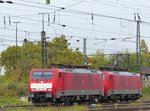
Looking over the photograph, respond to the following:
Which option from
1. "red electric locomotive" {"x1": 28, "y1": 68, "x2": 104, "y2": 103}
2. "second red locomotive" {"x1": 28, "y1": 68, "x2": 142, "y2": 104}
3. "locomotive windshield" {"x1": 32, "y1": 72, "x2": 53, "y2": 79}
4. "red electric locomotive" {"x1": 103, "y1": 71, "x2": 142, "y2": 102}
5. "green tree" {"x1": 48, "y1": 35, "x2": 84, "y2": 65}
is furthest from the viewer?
"green tree" {"x1": 48, "y1": 35, "x2": 84, "y2": 65}

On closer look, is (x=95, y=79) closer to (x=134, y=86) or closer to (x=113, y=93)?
(x=113, y=93)

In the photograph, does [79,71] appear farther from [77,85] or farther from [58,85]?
[58,85]

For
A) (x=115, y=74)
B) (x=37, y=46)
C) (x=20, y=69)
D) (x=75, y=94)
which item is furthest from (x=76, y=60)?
(x=75, y=94)

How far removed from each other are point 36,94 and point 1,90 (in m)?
16.7

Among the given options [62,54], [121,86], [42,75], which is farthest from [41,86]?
[62,54]

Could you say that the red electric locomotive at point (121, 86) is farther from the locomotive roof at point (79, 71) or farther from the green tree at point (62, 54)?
the green tree at point (62, 54)

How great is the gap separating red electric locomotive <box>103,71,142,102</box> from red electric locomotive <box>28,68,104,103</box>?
4738 mm

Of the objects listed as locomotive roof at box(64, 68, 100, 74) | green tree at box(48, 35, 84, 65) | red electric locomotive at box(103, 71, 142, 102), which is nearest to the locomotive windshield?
locomotive roof at box(64, 68, 100, 74)

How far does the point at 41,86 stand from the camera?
34.7 m

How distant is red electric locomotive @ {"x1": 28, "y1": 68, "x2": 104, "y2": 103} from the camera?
34219 mm

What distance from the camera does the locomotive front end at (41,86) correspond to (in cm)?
3424

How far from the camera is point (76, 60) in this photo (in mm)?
91812

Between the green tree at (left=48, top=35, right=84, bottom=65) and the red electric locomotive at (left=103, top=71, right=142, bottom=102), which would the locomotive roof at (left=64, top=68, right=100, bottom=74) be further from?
the green tree at (left=48, top=35, right=84, bottom=65)

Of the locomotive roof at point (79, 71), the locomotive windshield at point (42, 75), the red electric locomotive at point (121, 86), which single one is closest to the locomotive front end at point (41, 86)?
the locomotive windshield at point (42, 75)
